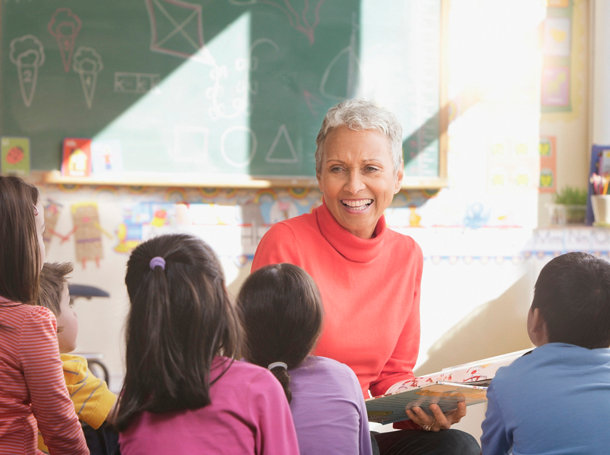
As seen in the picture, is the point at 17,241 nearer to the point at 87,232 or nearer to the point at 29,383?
the point at 29,383

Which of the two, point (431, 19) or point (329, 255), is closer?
point (329, 255)

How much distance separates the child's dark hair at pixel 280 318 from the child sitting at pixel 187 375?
0.14 m

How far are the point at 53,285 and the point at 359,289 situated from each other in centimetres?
79

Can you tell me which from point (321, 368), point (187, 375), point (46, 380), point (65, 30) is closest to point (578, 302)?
point (321, 368)

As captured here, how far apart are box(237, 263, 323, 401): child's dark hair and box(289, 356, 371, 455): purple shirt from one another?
0.14ft

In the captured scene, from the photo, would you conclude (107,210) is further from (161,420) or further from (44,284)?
(161,420)

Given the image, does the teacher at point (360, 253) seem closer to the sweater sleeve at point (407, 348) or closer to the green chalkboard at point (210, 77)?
the sweater sleeve at point (407, 348)

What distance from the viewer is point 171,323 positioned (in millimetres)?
1138

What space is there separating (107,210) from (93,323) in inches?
19.9

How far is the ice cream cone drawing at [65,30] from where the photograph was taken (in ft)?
9.59

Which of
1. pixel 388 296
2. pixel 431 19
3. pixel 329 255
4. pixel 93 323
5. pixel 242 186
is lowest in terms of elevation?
pixel 93 323

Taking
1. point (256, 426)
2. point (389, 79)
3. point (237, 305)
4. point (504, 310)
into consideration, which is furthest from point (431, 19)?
point (256, 426)

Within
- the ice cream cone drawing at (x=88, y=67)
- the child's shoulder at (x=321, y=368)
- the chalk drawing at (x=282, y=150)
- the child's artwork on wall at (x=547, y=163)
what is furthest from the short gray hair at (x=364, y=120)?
the child's artwork on wall at (x=547, y=163)

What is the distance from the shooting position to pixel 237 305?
1.30m
